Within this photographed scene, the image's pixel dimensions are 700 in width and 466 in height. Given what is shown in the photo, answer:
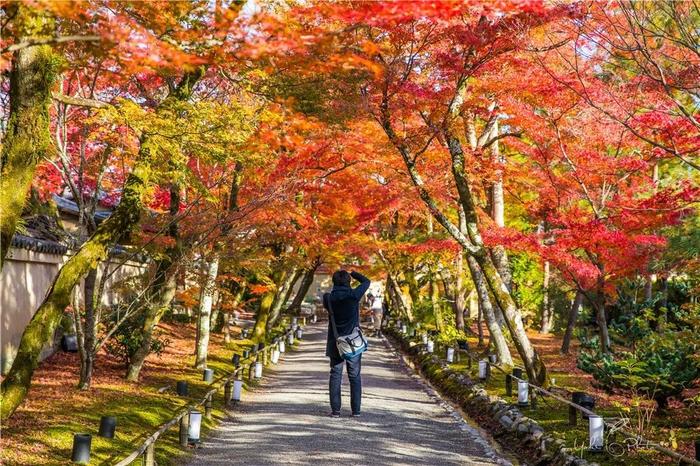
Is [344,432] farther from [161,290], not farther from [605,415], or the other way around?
[161,290]

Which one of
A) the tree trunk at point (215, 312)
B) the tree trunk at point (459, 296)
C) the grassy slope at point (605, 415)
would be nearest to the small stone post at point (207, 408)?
the grassy slope at point (605, 415)

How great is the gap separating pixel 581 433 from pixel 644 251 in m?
7.76

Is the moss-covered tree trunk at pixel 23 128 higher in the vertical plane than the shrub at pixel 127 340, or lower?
higher

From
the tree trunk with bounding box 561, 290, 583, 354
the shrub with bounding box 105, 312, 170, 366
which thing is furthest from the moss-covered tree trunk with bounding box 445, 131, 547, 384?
the tree trunk with bounding box 561, 290, 583, 354

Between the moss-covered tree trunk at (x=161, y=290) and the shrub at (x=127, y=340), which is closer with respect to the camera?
the moss-covered tree trunk at (x=161, y=290)

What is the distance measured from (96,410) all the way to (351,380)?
11.4 feet

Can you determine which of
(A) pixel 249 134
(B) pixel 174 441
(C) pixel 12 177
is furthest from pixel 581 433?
(C) pixel 12 177

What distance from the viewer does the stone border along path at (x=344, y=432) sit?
906 centimetres

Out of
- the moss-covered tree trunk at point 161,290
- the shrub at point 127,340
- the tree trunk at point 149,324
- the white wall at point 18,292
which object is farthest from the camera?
the shrub at point 127,340

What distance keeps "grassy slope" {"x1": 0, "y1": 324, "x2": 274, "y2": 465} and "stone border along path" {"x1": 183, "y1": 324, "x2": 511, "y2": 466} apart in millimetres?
674

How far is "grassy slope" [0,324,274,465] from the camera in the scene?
8.18m

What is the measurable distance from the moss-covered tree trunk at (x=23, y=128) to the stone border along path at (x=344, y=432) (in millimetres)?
3449

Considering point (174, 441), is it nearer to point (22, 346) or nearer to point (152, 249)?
point (22, 346)

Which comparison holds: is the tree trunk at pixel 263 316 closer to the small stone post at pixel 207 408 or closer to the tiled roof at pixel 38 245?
the tiled roof at pixel 38 245
